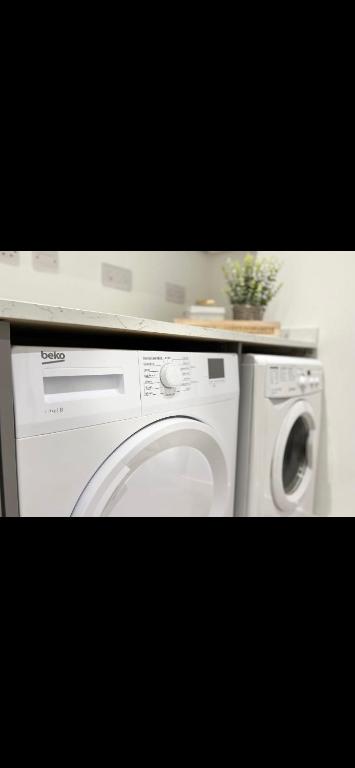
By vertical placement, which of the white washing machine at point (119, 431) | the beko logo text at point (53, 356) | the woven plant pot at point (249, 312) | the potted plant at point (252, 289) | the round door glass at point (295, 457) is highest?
the potted plant at point (252, 289)

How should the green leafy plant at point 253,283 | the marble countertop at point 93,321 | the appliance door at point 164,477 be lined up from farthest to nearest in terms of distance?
the green leafy plant at point 253,283
the appliance door at point 164,477
the marble countertop at point 93,321

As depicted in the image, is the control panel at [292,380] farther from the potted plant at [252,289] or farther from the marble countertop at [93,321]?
the potted plant at [252,289]

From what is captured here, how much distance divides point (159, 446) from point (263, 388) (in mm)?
423

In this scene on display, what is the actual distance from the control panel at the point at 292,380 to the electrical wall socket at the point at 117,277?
0.72 metres

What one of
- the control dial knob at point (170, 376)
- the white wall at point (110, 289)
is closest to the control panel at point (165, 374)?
the control dial knob at point (170, 376)

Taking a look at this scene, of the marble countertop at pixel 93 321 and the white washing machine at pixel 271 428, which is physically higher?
the marble countertop at pixel 93 321

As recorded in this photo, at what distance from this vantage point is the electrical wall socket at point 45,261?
3.55ft

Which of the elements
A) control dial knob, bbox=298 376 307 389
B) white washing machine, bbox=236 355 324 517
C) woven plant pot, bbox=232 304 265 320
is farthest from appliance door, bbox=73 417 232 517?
woven plant pot, bbox=232 304 265 320

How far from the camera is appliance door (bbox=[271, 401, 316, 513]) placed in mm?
1061

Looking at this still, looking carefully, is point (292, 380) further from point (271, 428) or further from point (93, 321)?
point (93, 321)
